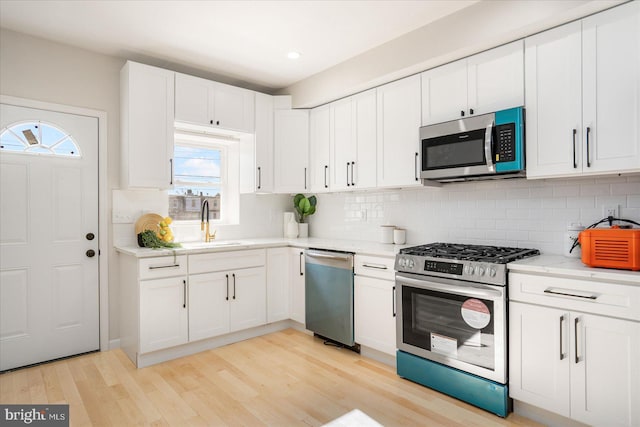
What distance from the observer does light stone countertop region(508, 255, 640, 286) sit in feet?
6.07

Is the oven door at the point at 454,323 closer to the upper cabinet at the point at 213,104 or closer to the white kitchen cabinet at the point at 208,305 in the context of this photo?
the white kitchen cabinet at the point at 208,305

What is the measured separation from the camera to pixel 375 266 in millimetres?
3025

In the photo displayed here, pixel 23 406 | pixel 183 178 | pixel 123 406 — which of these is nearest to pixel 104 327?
pixel 23 406

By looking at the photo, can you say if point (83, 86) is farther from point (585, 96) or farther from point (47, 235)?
point (585, 96)

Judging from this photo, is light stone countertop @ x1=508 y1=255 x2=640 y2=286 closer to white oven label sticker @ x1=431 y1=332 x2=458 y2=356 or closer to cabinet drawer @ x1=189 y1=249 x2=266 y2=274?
white oven label sticker @ x1=431 y1=332 x2=458 y2=356

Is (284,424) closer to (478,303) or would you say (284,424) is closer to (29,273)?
(478,303)

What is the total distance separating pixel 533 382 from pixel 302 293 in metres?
2.12

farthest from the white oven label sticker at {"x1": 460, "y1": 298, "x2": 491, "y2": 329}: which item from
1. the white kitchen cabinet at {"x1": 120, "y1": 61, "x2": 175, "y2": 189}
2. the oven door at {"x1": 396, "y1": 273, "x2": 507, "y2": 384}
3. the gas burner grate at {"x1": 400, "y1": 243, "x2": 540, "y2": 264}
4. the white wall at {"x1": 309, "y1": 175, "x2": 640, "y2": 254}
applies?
the white kitchen cabinet at {"x1": 120, "y1": 61, "x2": 175, "y2": 189}

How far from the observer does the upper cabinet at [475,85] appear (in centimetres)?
248

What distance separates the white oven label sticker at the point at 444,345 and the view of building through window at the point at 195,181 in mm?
2704

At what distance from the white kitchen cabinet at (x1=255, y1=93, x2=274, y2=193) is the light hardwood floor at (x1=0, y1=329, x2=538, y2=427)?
175 cm

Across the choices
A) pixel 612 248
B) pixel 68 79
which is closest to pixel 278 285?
pixel 68 79

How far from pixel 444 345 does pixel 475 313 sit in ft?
1.11

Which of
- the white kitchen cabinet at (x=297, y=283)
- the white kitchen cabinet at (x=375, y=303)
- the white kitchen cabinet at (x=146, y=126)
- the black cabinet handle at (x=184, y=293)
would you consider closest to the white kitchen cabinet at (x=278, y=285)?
the white kitchen cabinet at (x=297, y=283)
